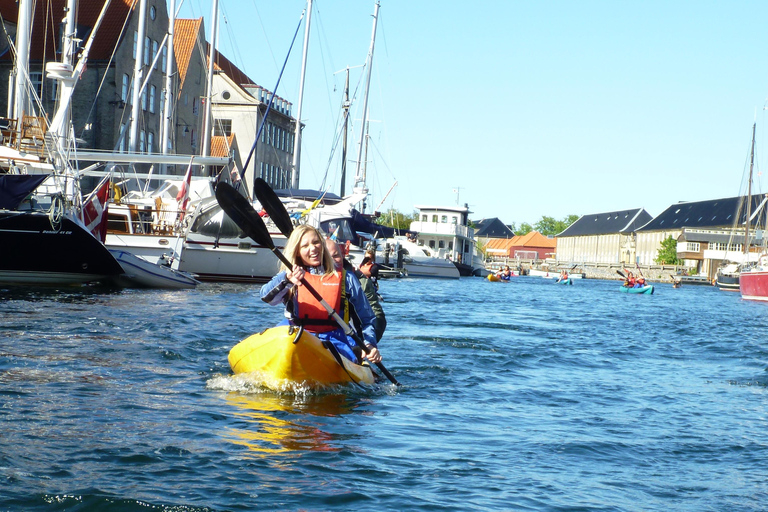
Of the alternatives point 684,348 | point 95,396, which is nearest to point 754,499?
point 95,396

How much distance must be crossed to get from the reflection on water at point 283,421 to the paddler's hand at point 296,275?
1146 millimetres

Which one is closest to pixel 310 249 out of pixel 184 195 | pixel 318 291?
pixel 318 291

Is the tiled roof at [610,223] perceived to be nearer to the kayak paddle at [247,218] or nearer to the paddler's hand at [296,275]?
the kayak paddle at [247,218]

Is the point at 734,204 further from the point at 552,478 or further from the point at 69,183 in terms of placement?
the point at 552,478

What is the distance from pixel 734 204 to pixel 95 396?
399 feet

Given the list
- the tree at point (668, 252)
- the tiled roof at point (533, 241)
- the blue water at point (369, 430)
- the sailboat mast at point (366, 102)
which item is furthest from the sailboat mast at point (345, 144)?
the tiled roof at point (533, 241)

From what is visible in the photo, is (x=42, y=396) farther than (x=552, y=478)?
Yes

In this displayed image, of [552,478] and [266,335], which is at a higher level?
[266,335]

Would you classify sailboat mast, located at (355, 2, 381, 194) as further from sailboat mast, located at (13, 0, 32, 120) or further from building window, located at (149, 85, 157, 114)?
sailboat mast, located at (13, 0, 32, 120)

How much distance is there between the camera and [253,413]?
7586mm

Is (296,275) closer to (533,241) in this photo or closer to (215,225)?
(215,225)

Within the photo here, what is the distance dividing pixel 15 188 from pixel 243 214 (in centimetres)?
1160

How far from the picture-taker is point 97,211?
73.1 feet

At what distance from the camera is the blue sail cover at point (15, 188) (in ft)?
59.1
